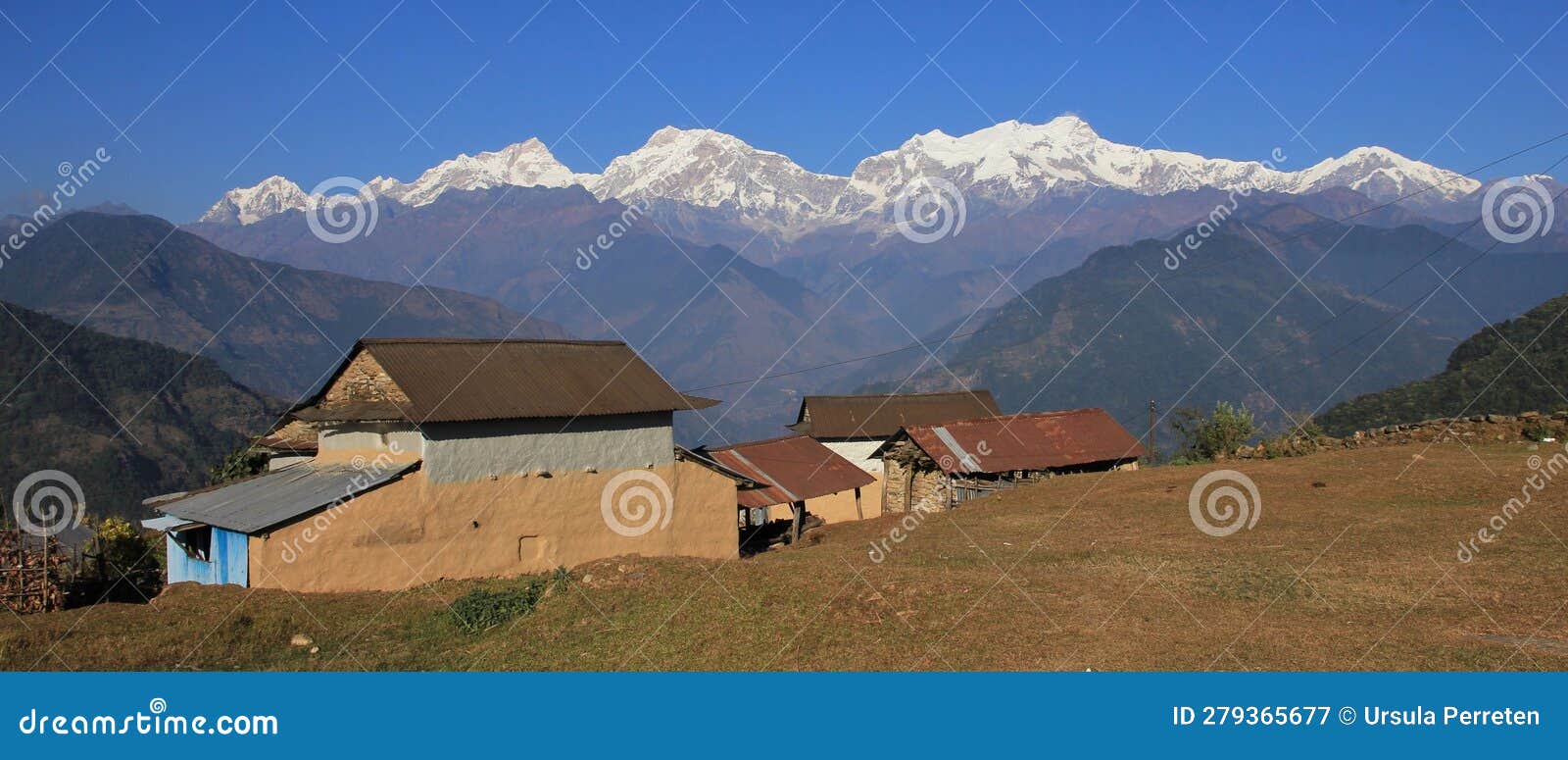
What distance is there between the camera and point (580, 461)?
2803 cm

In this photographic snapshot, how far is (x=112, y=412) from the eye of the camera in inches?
4114

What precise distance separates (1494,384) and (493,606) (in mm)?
72012

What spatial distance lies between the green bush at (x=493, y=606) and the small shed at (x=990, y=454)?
78.9 ft

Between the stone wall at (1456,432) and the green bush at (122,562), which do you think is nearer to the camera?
the green bush at (122,562)

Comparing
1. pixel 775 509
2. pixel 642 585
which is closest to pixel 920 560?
pixel 642 585

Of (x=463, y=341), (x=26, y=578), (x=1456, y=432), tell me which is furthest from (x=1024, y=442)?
(x=26, y=578)

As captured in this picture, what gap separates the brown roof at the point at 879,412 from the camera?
58.6 m

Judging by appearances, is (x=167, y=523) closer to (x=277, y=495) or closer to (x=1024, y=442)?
(x=277, y=495)

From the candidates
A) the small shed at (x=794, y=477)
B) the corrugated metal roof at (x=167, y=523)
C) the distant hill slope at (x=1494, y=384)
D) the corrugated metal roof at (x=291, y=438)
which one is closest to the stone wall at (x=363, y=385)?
the corrugated metal roof at (x=291, y=438)

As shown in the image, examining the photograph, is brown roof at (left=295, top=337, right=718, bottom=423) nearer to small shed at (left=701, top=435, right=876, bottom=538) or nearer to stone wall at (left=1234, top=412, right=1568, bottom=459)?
small shed at (left=701, top=435, right=876, bottom=538)

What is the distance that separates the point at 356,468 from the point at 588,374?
22.6 feet

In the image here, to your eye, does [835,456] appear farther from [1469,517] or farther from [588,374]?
[1469,517]

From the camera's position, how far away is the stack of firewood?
2039cm

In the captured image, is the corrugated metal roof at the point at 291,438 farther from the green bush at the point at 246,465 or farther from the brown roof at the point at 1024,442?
the brown roof at the point at 1024,442
